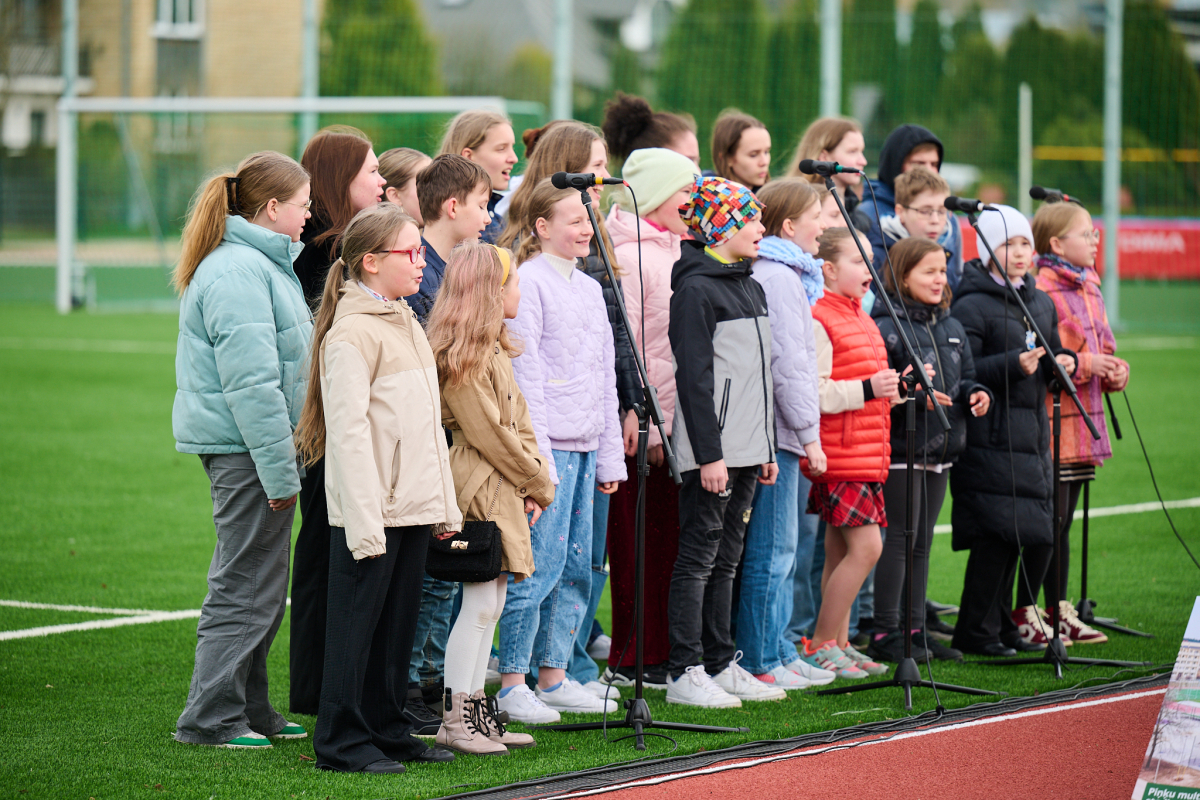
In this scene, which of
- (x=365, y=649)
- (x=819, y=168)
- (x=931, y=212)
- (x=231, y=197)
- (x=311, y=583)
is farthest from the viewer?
(x=931, y=212)

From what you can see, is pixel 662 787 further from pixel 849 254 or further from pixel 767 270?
pixel 849 254

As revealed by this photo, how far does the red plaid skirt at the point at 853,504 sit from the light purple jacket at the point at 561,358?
1.09 metres

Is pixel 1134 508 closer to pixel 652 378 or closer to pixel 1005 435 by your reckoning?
pixel 1005 435

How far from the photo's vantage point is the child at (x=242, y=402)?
426 cm

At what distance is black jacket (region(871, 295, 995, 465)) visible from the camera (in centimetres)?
559

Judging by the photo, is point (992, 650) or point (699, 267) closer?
point (699, 267)

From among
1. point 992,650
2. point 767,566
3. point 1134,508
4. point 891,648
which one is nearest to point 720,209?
point 767,566

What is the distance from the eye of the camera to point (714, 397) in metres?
4.92

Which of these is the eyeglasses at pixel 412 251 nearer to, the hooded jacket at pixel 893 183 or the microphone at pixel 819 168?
the microphone at pixel 819 168

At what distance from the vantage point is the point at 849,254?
218 inches

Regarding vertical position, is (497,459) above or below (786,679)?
above

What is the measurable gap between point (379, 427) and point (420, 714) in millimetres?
1171

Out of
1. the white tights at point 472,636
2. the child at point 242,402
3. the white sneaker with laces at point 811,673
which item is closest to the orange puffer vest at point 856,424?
the white sneaker with laces at point 811,673

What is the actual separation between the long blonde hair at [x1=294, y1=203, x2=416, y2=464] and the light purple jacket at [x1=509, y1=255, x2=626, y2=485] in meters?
0.63
